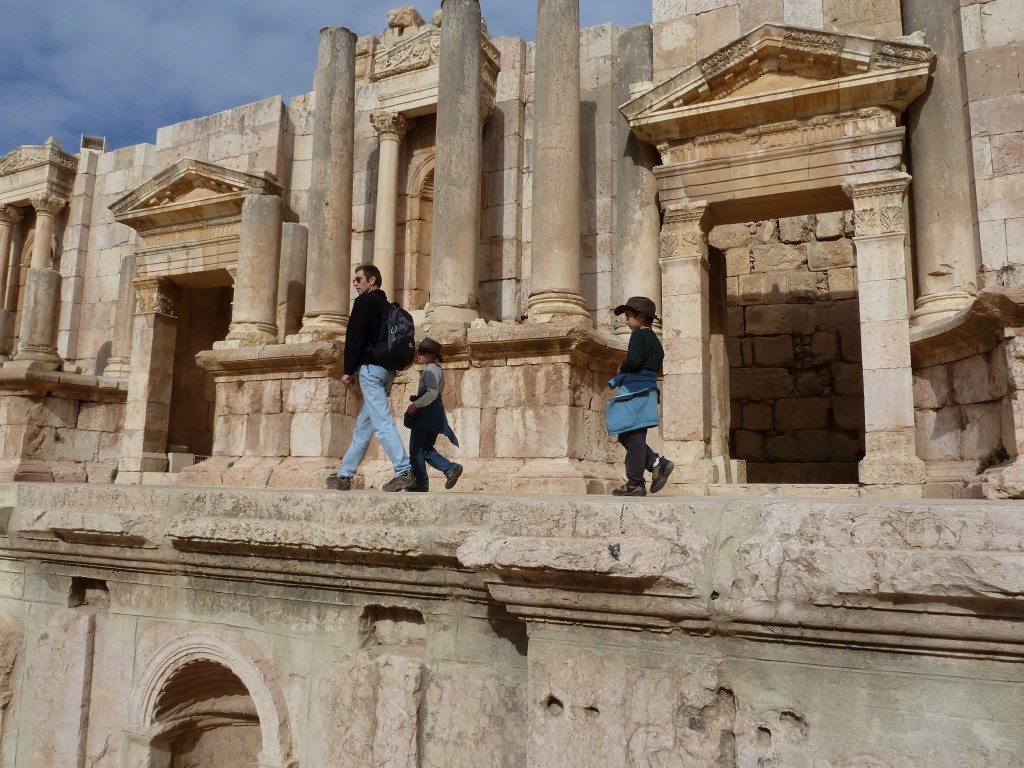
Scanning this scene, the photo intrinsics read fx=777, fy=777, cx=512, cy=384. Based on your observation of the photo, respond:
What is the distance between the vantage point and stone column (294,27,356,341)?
34.4 feet

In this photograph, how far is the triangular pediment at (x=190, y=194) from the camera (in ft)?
40.1

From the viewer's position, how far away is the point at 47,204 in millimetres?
15555

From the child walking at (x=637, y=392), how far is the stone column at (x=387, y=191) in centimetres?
628

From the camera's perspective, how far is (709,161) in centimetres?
883

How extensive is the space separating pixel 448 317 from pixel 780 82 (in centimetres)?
449

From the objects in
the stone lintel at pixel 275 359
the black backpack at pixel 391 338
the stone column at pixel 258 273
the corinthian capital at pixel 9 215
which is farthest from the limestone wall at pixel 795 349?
the corinthian capital at pixel 9 215

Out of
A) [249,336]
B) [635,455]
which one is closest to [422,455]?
[635,455]

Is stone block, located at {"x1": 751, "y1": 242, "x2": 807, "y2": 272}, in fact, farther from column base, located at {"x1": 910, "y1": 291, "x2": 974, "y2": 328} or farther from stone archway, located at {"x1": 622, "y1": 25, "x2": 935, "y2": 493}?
column base, located at {"x1": 910, "y1": 291, "x2": 974, "y2": 328}

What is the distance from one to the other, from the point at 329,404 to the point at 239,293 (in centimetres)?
301

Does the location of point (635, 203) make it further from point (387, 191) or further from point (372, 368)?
point (372, 368)

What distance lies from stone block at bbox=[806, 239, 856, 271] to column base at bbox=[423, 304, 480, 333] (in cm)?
688

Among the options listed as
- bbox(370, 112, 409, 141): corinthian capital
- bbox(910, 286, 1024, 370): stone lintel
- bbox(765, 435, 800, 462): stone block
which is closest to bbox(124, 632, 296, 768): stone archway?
bbox(910, 286, 1024, 370): stone lintel

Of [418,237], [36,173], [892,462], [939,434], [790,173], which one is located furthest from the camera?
[36,173]

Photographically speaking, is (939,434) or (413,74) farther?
(413,74)
